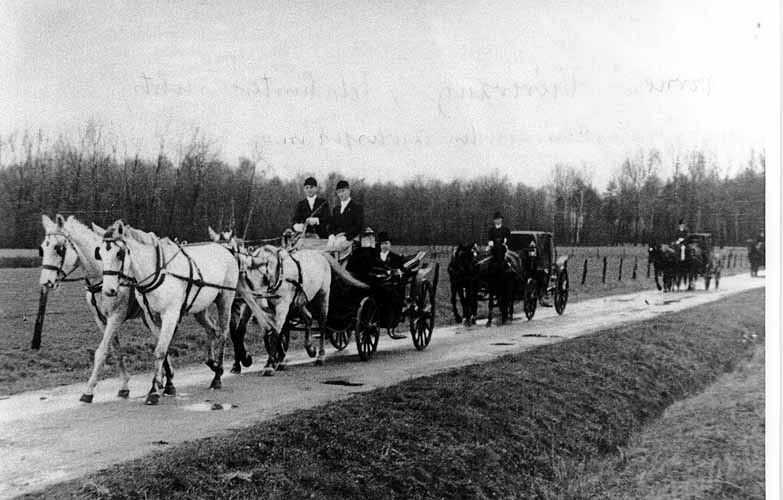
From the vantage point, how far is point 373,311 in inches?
341

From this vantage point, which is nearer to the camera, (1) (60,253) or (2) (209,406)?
(1) (60,253)

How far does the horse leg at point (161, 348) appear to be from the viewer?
5.27 meters

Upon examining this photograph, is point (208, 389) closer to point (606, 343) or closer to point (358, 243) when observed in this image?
point (358, 243)

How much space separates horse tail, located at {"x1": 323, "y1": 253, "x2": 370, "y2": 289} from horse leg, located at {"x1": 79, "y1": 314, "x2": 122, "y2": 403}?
322 cm

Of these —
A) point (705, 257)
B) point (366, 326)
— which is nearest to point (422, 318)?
point (366, 326)

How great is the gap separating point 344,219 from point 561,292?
7883 millimetres

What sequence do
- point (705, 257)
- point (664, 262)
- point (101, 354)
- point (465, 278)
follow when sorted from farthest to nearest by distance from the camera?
1. point (465, 278)
2. point (664, 262)
3. point (705, 257)
4. point (101, 354)

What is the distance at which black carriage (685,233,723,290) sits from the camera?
830 centimetres

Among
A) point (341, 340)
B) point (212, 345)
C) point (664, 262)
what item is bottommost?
point (341, 340)

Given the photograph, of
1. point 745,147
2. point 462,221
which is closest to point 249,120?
point 462,221

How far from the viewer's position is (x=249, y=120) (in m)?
5.72

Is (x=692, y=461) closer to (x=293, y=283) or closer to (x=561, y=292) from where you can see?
(x=293, y=283)

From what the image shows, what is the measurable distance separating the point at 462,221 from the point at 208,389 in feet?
13.7

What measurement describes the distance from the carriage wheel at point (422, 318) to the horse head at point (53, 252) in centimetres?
527
